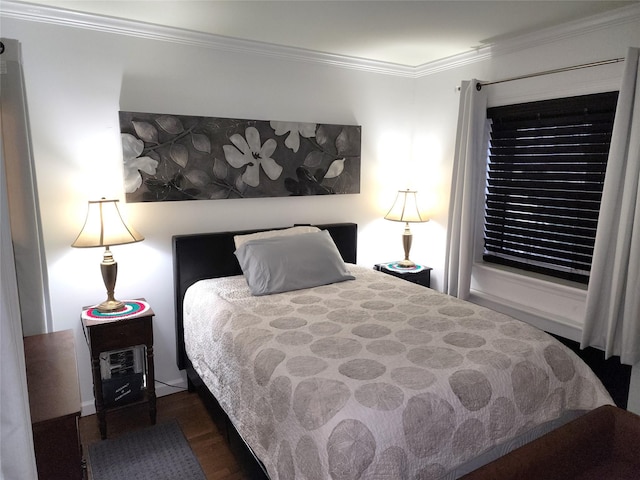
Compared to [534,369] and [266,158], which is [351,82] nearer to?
[266,158]

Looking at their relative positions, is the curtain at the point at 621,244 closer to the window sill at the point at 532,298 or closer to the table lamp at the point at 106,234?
the window sill at the point at 532,298

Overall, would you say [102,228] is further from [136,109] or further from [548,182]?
[548,182]

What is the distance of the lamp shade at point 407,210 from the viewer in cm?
374

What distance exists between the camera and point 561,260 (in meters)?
3.01

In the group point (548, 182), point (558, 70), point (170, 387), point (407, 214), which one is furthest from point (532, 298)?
point (170, 387)

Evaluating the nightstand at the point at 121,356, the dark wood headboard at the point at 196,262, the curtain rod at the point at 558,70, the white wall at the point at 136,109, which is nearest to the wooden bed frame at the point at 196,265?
the dark wood headboard at the point at 196,262

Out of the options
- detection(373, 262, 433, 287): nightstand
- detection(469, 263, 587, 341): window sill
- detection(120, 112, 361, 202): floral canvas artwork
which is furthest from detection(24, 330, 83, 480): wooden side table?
detection(469, 263, 587, 341): window sill

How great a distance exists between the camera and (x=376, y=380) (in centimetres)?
165

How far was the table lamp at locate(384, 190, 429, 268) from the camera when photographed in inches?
147

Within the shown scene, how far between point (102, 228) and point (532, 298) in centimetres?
286

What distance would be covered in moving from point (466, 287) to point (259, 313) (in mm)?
1785

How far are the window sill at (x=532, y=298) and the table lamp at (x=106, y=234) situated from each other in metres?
2.55

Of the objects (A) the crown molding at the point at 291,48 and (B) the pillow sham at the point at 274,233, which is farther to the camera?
A: (B) the pillow sham at the point at 274,233

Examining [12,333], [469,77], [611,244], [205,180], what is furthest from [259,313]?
[469,77]
